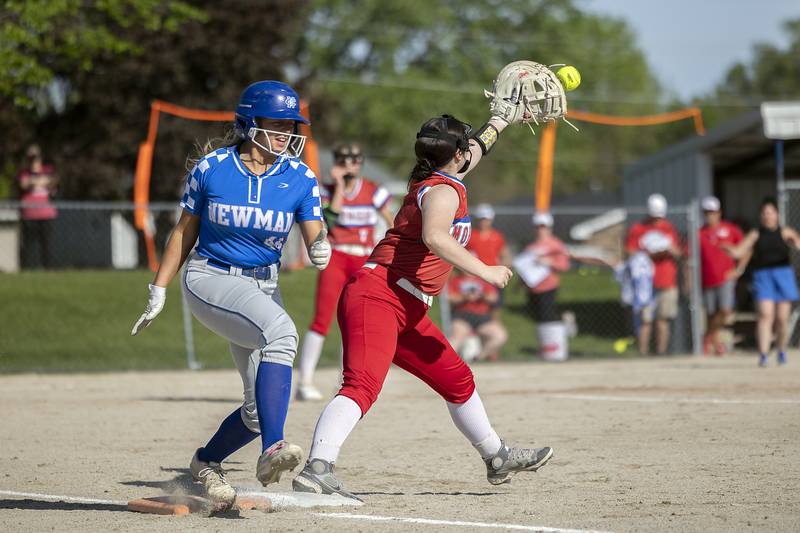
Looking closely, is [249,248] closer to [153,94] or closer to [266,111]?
[266,111]

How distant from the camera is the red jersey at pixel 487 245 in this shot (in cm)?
1634

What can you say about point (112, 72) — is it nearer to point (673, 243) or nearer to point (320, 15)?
point (673, 243)

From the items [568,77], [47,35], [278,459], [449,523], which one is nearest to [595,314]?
[47,35]

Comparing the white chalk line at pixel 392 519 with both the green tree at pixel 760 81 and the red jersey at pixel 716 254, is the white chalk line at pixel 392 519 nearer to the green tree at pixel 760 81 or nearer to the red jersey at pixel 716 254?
the red jersey at pixel 716 254

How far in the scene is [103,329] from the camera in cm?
1733

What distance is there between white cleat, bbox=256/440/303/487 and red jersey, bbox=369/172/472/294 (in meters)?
1.07

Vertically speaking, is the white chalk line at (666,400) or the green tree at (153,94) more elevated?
the green tree at (153,94)

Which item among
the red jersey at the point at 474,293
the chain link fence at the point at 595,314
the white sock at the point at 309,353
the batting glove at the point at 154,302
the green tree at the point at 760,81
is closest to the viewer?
the batting glove at the point at 154,302

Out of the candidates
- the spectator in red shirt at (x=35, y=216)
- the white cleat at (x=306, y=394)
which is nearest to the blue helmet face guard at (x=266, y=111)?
the white cleat at (x=306, y=394)

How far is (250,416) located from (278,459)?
566 mm

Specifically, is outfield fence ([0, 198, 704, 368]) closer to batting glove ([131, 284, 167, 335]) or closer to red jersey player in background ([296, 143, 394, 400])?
red jersey player in background ([296, 143, 394, 400])

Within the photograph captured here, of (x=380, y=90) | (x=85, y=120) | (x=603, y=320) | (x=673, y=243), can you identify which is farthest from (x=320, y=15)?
(x=673, y=243)

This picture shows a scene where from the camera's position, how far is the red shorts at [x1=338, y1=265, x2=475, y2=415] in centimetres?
549

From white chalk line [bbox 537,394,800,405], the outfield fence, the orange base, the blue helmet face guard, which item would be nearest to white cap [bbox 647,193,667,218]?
the outfield fence
